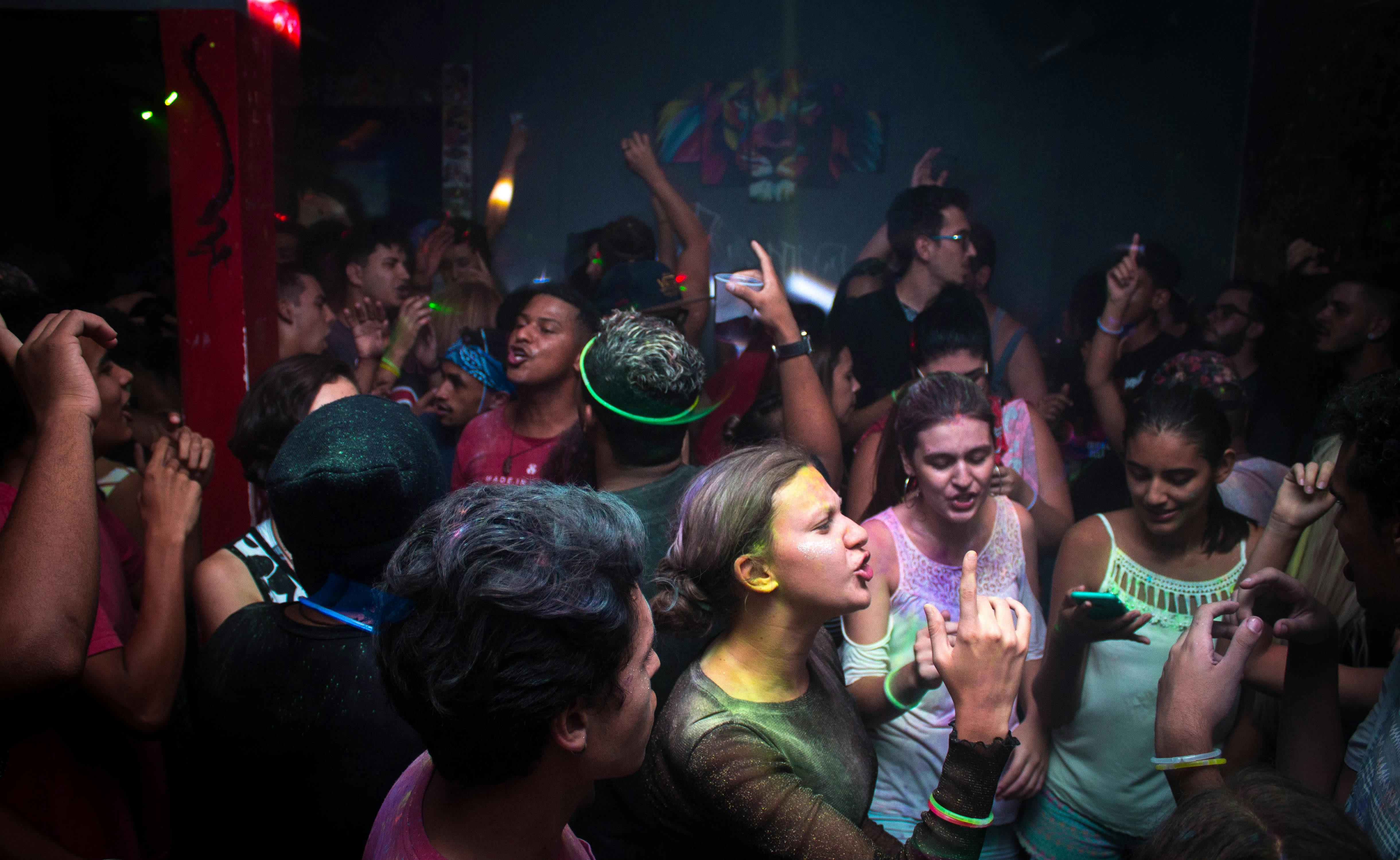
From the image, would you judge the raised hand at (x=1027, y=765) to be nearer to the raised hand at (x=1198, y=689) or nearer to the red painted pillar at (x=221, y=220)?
the raised hand at (x=1198, y=689)

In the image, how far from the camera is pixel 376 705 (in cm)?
125

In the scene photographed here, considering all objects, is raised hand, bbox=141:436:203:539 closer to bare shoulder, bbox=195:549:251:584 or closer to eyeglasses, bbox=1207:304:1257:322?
bare shoulder, bbox=195:549:251:584

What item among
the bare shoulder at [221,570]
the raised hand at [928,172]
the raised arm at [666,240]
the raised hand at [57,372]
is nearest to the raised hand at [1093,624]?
the bare shoulder at [221,570]

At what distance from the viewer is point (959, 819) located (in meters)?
1.22

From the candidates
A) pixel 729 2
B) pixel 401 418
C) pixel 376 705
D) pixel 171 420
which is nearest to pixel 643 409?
pixel 401 418

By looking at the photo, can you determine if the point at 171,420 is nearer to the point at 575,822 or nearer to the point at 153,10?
the point at 153,10

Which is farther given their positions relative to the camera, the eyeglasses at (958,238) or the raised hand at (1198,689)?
the eyeglasses at (958,238)

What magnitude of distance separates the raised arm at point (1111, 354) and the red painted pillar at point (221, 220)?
3.15 meters

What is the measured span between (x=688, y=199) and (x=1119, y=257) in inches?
81.1

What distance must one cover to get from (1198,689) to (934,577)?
69 cm

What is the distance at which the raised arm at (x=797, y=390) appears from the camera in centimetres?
232

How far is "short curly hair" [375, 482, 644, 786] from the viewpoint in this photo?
0.89 metres

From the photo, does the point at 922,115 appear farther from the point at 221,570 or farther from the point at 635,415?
the point at 221,570

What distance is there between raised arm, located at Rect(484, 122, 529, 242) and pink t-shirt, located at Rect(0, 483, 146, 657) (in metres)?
2.38
